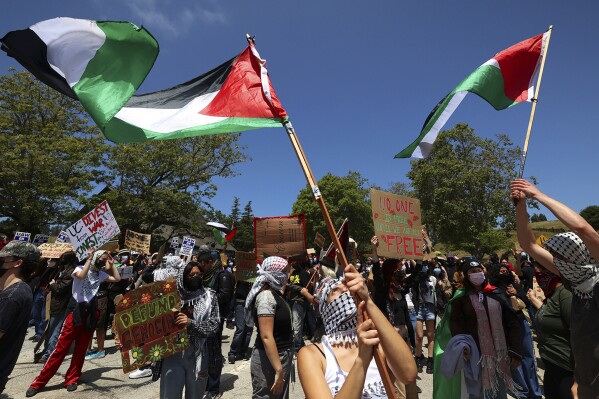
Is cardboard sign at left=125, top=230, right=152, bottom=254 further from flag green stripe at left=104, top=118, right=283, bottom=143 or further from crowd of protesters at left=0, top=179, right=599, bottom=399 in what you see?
flag green stripe at left=104, top=118, right=283, bottom=143

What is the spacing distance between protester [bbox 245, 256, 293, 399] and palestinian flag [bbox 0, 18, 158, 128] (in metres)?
2.18

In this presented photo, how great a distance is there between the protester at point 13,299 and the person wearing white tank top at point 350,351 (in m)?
2.78

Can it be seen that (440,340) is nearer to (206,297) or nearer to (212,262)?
(206,297)

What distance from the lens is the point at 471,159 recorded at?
28.2m

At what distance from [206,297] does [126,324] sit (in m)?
0.84

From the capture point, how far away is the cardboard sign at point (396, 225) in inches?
186

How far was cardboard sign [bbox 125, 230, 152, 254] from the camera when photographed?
13.5 m

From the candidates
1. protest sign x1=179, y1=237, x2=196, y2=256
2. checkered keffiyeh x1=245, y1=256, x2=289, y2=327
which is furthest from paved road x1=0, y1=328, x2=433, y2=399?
protest sign x1=179, y1=237, x2=196, y2=256

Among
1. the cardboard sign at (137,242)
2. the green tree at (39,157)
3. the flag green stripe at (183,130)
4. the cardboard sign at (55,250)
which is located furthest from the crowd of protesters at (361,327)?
the green tree at (39,157)

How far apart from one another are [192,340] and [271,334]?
981 millimetres

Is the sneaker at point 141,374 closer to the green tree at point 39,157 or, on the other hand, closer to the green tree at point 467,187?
the green tree at point 39,157

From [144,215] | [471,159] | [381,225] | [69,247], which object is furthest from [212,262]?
[471,159]

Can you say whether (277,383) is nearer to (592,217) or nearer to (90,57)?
(90,57)

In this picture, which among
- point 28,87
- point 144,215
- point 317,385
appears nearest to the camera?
point 317,385
